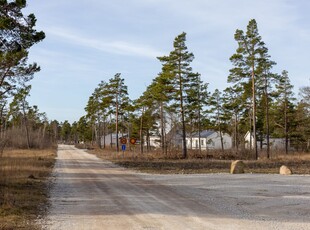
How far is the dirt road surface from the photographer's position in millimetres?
8828

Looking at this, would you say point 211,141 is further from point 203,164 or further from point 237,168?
point 237,168

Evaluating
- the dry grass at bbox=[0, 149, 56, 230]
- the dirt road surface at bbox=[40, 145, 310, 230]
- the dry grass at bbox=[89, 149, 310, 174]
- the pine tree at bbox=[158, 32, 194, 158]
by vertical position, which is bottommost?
the dry grass at bbox=[89, 149, 310, 174]

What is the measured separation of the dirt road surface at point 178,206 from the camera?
348 inches

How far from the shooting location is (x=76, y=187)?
1631 centimetres

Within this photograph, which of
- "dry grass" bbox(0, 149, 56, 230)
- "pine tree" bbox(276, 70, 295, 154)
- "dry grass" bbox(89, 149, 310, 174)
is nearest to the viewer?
"dry grass" bbox(0, 149, 56, 230)

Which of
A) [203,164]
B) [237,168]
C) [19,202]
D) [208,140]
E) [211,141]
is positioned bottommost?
[203,164]

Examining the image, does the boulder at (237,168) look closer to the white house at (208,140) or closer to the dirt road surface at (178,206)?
the dirt road surface at (178,206)

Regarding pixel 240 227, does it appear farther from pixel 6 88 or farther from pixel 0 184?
pixel 6 88

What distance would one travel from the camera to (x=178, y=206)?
37.0 feet

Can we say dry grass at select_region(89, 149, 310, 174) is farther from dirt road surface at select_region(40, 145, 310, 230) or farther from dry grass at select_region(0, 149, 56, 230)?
dry grass at select_region(0, 149, 56, 230)

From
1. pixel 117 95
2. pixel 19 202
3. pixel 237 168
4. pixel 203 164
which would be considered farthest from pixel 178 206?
pixel 117 95

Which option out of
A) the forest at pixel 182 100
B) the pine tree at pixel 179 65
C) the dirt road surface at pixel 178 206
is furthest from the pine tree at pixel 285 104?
the dirt road surface at pixel 178 206

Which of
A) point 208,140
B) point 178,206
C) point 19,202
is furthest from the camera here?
point 208,140

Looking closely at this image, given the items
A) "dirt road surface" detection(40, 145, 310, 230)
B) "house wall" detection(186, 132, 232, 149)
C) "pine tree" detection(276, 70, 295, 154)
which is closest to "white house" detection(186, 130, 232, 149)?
"house wall" detection(186, 132, 232, 149)
